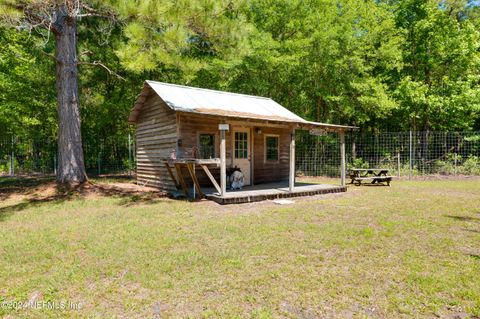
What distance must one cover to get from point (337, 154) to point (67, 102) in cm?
1346

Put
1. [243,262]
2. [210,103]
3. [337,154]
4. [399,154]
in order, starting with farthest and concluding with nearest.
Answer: [337,154] → [399,154] → [210,103] → [243,262]

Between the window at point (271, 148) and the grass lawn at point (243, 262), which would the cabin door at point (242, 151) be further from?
the grass lawn at point (243, 262)

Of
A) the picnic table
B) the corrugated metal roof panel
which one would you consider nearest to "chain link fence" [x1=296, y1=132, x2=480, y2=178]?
the picnic table

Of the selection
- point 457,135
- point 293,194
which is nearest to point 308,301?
point 293,194

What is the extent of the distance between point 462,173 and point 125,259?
16.2 meters

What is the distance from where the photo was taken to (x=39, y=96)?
15.7m

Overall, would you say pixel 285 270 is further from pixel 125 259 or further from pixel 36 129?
pixel 36 129

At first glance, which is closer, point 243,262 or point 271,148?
point 243,262

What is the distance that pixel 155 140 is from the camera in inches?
418

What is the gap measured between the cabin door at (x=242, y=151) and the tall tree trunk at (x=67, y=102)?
5.13m

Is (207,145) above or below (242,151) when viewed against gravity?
above

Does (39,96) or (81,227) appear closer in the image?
(81,227)

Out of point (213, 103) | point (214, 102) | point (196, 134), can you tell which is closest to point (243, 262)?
point (196, 134)

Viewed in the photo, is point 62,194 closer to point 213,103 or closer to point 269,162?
point 213,103
